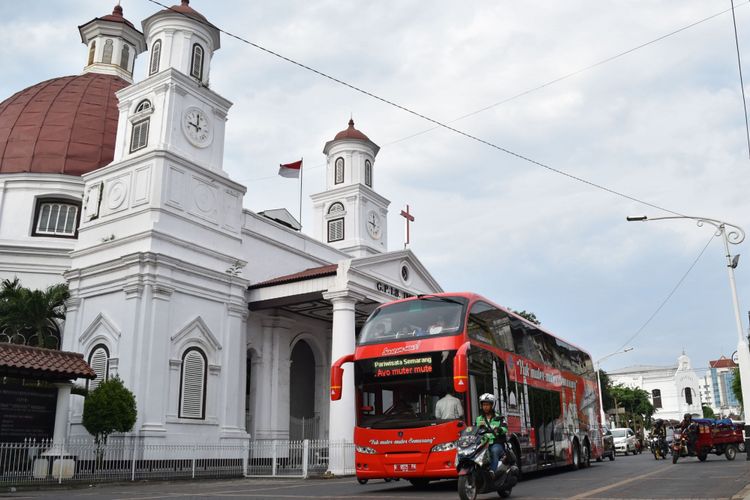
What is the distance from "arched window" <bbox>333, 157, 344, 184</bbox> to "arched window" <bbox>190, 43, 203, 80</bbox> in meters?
11.6

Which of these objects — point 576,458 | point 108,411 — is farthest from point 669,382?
point 108,411

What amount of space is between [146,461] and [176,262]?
22.1 ft

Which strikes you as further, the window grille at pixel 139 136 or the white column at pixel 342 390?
the window grille at pixel 139 136

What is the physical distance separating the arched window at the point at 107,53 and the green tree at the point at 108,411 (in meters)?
25.2

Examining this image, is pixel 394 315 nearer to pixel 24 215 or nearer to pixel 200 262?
pixel 200 262

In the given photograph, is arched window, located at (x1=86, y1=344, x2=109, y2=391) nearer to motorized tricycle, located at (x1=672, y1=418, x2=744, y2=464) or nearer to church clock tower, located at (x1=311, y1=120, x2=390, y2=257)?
church clock tower, located at (x1=311, y1=120, x2=390, y2=257)

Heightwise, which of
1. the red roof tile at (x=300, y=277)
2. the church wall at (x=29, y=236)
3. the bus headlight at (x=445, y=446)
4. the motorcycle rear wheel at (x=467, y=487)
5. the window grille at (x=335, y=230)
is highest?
the window grille at (x=335, y=230)

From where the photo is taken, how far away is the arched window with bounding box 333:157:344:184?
121 ft

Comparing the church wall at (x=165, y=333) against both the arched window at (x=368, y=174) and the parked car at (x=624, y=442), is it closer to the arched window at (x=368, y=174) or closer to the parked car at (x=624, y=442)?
the arched window at (x=368, y=174)

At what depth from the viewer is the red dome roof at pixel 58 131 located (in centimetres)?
2941

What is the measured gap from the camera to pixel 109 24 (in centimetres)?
3944

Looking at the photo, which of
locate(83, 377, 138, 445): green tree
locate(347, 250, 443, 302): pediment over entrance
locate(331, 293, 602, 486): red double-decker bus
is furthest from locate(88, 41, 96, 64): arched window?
locate(331, 293, 602, 486): red double-decker bus

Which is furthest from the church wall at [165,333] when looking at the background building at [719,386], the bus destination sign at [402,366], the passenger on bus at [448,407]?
the background building at [719,386]

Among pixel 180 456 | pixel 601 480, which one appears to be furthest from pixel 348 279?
pixel 601 480
